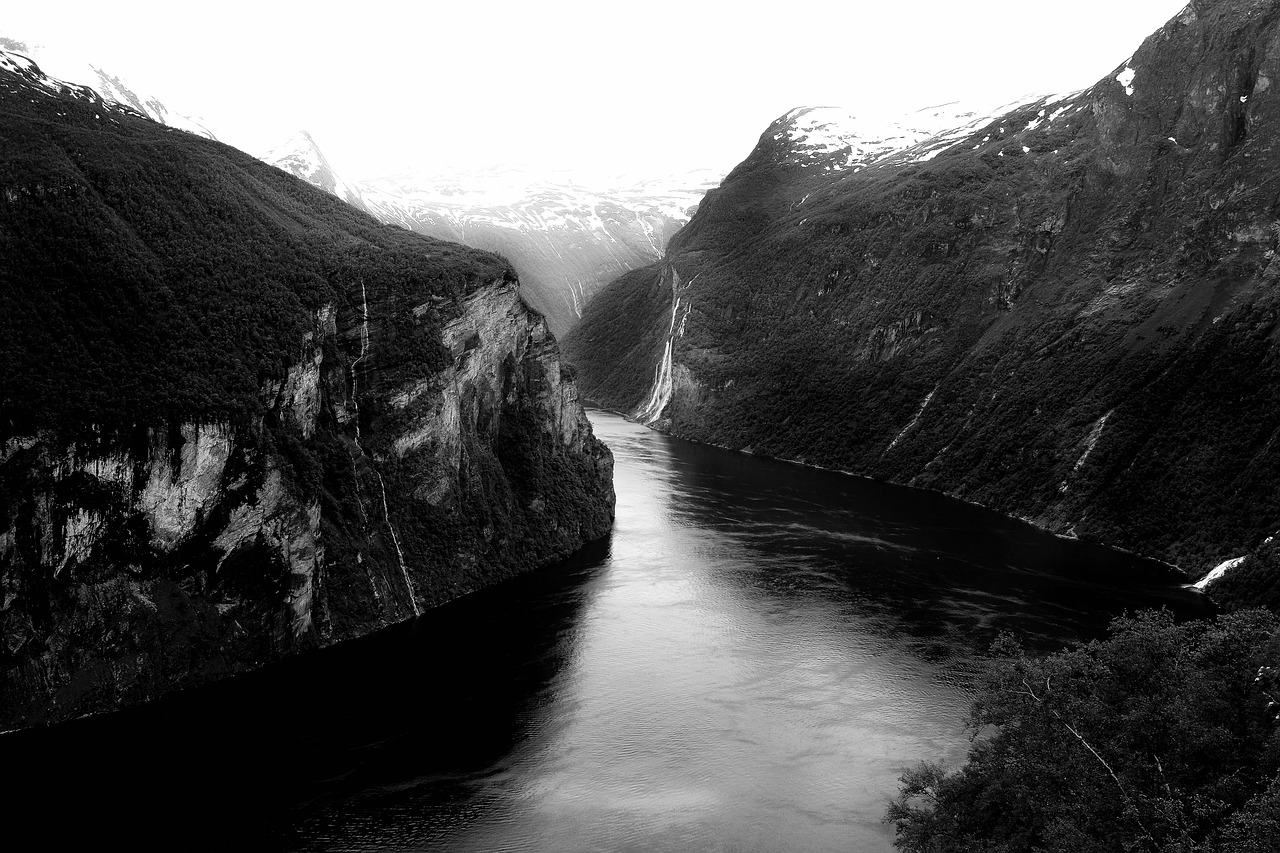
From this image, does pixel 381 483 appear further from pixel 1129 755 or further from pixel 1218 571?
pixel 1218 571

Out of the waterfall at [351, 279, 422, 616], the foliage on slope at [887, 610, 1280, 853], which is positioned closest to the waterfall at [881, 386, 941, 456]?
the waterfall at [351, 279, 422, 616]

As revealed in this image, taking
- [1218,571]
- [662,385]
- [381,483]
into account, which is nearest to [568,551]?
[381,483]

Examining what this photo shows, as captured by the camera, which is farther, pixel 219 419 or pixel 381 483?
pixel 381 483

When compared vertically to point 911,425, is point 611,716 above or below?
below

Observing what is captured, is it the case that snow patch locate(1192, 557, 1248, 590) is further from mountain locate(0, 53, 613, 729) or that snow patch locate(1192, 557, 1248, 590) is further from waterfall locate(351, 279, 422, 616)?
waterfall locate(351, 279, 422, 616)

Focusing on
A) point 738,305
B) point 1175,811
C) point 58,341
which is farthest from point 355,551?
point 738,305

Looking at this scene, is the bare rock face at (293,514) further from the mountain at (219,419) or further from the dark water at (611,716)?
the dark water at (611,716)

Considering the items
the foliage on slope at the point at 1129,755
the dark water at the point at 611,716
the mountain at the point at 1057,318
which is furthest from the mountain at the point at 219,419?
the mountain at the point at 1057,318

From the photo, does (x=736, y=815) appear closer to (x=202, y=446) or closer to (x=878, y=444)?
(x=202, y=446)
